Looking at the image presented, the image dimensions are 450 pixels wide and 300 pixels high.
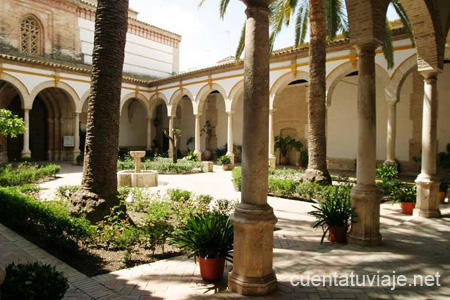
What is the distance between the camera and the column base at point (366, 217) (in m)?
4.83

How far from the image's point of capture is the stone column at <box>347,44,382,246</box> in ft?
15.9

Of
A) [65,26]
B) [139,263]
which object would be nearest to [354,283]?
[139,263]

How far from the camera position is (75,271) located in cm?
395

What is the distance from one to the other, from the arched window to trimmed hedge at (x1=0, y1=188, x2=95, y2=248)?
56.5 ft

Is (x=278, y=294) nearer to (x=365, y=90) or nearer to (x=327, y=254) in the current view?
(x=327, y=254)

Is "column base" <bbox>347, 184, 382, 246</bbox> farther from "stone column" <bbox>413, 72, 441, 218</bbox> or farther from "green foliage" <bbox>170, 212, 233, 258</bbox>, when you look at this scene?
"stone column" <bbox>413, 72, 441, 218</bbox>

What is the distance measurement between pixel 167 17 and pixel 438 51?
26869mm

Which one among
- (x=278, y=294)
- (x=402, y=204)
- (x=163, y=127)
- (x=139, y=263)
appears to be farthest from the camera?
(x=163, y=127)

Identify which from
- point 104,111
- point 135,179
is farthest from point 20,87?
→ point 104,111

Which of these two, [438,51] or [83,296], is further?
[438,51]

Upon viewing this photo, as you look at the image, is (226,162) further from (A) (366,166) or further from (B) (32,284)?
(B) (32,284)

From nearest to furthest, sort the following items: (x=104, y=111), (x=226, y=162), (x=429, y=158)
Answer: (x=104, y=111)
(x=429, y=158)
(x=226, y=162)

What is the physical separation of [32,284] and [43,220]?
111 inches

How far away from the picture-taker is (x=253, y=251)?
3.16 m
